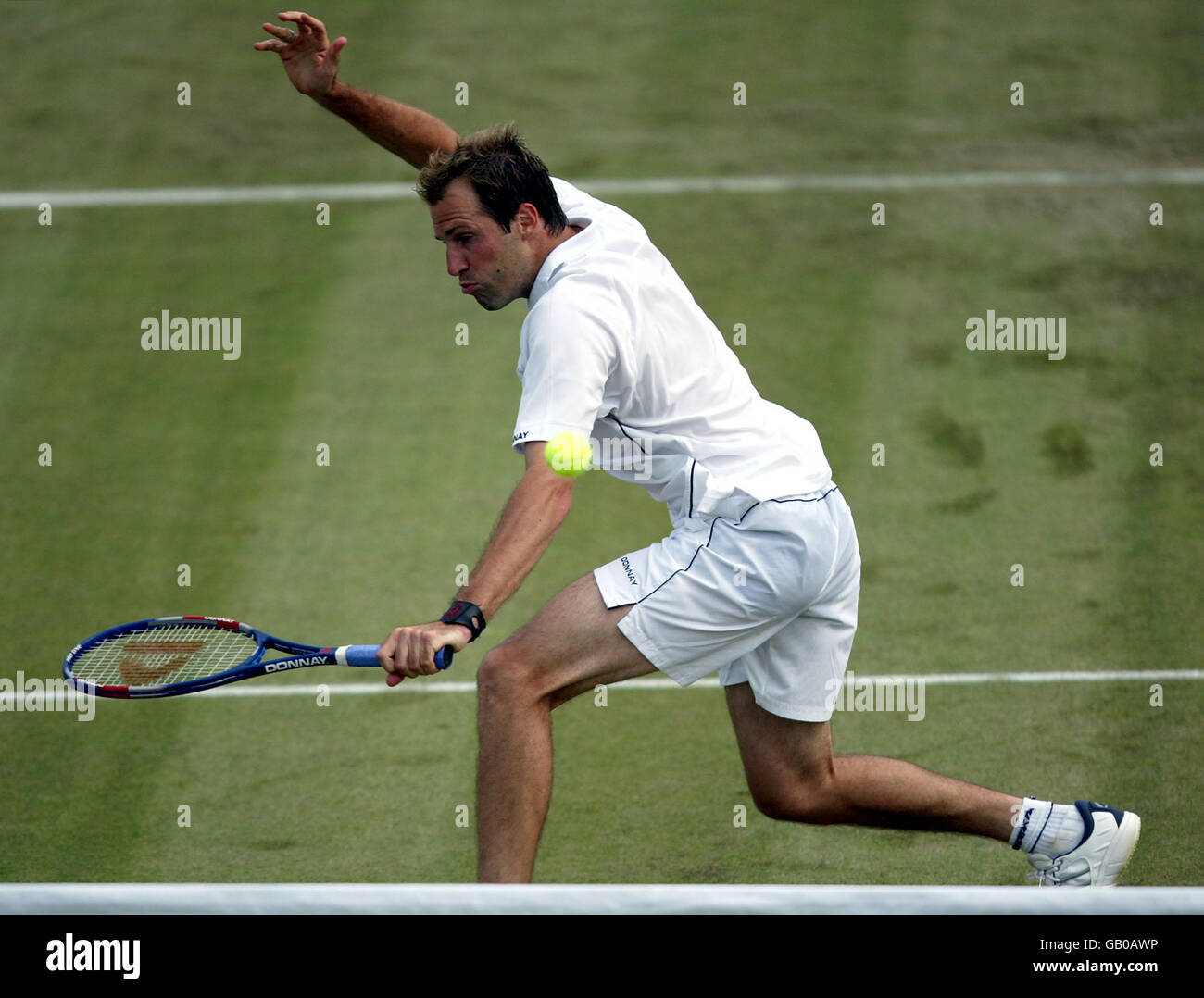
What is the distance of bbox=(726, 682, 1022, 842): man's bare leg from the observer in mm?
4301

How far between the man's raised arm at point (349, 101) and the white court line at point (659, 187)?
418 cm

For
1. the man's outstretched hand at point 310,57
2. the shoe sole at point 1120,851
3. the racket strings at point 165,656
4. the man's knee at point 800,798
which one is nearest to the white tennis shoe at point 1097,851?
the shoe sole at point 1120,851

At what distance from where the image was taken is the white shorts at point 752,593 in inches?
154

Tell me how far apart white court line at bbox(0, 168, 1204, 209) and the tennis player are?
488cm

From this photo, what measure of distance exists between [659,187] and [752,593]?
218 inches

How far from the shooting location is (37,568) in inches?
258

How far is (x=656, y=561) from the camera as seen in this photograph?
400 cm

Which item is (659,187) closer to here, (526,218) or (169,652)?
(526,218)

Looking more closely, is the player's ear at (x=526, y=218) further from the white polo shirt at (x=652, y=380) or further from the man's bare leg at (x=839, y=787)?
the man's bare leg at (x=839, y=787)

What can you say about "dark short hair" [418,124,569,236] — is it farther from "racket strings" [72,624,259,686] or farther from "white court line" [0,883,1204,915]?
"white court line" [0,883,1204,915]

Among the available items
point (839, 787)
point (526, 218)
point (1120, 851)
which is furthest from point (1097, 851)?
point (526, 218)

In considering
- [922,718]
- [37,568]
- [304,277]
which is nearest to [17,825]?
[37,568]

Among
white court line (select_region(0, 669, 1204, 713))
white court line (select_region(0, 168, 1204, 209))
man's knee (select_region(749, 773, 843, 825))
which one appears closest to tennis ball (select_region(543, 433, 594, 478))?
man's knee (select_region(749, 773, 843, 825))
